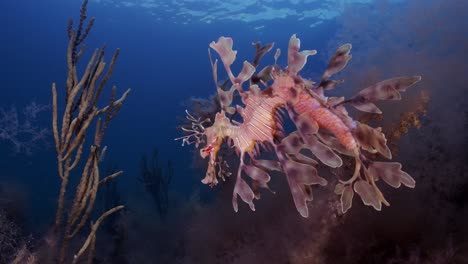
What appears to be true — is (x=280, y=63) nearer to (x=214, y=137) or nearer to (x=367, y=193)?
Answer: (x=214, y=137)

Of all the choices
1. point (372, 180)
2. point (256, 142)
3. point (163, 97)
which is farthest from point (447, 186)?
point (163, 97)

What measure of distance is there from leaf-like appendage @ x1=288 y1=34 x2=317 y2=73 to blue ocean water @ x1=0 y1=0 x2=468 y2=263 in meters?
2.97

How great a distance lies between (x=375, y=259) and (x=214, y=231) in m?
3.32

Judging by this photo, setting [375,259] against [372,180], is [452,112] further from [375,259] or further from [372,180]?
[372,180]

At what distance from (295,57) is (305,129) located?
44 centimetres

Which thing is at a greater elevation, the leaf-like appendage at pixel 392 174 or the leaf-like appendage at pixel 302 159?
the leaf-like appendage at pixel 392 174

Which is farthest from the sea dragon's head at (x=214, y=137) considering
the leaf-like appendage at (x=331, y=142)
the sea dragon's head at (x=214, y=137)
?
the leaf-like appendage at (x=331, y=142)

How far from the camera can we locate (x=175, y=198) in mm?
14297

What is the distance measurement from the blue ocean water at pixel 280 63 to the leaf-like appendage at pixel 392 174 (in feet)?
8.35

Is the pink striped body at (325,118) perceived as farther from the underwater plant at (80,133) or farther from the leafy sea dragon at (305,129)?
the underwater plant at (80,133)

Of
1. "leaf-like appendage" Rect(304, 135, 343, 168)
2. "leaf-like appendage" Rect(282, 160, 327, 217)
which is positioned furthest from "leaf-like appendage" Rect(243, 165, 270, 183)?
"leaf-like appendage" Rect(304, 135, 343, 168)

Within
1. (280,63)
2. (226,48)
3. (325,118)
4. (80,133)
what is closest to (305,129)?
(325,118)

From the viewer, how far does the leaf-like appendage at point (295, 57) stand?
2020 millimetres

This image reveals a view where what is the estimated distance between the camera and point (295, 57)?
6.69 feet
